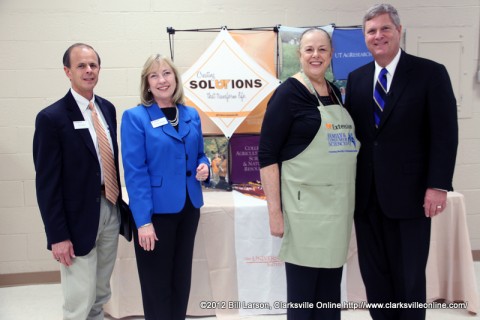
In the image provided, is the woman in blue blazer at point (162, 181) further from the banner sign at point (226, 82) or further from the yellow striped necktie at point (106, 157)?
the banner sign at point (226, 82)

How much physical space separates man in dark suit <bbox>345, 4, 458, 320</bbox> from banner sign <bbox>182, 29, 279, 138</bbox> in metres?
1.08

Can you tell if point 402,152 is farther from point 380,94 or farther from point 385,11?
point 385,11

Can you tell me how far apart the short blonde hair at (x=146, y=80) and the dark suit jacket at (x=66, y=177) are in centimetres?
27

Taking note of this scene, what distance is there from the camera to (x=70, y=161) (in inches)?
67.3

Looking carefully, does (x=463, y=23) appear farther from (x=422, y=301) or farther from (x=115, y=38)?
(x=115, y=38)

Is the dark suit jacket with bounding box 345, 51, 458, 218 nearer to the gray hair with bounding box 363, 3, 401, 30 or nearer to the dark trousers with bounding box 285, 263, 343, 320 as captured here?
the gray hair with bounding box 363, 3, 401, 30

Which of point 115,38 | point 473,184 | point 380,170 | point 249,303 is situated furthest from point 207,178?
point 473,184

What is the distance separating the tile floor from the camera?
102 inches

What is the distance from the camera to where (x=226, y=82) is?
111 inches

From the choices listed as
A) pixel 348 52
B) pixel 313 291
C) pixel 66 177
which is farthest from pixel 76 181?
pixel 348 52

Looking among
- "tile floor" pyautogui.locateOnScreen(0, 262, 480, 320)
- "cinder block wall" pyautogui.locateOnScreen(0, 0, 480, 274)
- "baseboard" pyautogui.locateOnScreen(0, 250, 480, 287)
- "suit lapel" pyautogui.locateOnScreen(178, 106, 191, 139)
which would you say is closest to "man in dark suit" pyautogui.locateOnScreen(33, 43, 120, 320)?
"suit lapel" pyautogui.locateOnScreen(178, 106, 191, 139)

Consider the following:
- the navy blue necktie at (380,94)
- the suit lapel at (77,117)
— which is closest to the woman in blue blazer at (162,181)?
the suit lapel at (77,117)

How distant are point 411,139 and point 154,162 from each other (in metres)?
1.03

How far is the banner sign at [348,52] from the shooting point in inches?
115
